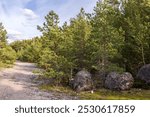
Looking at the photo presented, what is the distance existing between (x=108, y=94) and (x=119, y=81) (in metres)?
1.64

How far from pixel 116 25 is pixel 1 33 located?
1783cm

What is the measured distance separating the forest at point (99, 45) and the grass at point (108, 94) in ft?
4.30

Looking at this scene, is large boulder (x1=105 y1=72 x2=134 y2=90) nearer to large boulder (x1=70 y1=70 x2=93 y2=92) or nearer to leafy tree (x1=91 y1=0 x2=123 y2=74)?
leafy tree (x1=91 y1=0 x2=123 y2=74)

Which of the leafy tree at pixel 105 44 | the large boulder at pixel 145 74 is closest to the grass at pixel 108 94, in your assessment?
the large boulder at pixel 145 74

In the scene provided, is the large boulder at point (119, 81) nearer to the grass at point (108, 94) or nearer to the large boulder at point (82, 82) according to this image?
the grass at point (108, 94)

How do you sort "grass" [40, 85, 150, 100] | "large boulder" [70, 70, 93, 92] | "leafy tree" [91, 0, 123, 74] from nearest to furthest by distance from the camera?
"grass" [40, 85, 150, 100] < "large boulder" [70, 70, 93, 92] < "leafy tree" [91, 0, 123, 74]

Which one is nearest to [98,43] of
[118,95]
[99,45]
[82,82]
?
[99,45]

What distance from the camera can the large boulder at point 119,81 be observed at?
2448cm

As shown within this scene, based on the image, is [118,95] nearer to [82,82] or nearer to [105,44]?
[82,82]

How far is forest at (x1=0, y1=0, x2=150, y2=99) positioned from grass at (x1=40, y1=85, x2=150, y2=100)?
1.31 m

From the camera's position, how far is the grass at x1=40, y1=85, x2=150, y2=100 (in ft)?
72.2

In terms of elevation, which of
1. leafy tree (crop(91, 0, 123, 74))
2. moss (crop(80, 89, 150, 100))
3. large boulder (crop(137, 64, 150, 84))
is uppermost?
leafy tree (crop(91, 0, 123, 74))

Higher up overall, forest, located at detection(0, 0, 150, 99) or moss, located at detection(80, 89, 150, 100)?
forest, located at detection(0, 0, 150, 99)

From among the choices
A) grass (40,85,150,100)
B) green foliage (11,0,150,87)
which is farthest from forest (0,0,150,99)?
grass (40,85,150,100)
